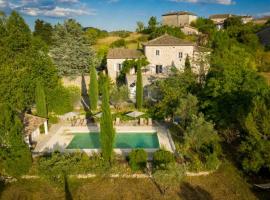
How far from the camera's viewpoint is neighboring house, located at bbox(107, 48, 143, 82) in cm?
4495

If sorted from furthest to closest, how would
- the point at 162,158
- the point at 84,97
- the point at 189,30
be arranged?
the point at 189,30 < the point at 84,97 < the point at 162,158

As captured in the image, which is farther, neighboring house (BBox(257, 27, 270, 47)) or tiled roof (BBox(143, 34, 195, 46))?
neighboring house (BBox(257, 27, 270, 47))

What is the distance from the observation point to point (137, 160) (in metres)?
20.4

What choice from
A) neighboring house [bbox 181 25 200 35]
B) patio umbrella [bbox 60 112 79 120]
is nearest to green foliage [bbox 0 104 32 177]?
patio umbrella [bbox 60 112 79 120]

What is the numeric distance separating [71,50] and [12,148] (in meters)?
30.4

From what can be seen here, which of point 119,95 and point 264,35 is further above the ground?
point 264,35

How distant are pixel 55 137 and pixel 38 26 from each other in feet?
177

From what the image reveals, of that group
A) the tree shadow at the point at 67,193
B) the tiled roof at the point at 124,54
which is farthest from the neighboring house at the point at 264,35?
the tree shadow at the point at 67,193

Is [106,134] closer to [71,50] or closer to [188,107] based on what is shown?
[188,107]

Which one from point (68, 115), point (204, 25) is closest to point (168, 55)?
point (68, 115)

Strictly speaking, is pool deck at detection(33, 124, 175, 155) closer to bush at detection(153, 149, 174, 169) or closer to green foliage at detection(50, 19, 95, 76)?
bush at detection(153, 149, 174, 169)

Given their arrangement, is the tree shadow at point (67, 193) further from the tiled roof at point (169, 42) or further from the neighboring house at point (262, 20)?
the neighboring house at point (262, 20)

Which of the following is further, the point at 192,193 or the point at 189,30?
the point at 189,30

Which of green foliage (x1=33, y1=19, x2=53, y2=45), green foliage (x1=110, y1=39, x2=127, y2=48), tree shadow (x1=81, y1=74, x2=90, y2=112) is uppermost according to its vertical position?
green foliage (x1=33, y1=19, x2=53, y2=45)
